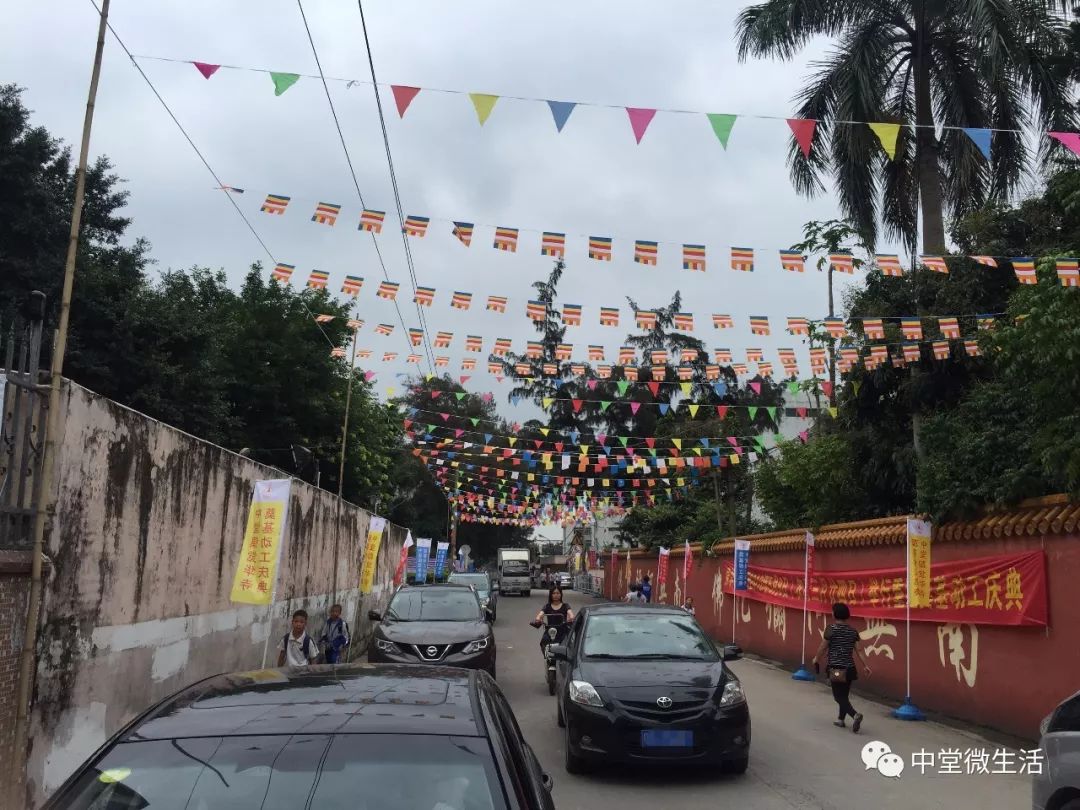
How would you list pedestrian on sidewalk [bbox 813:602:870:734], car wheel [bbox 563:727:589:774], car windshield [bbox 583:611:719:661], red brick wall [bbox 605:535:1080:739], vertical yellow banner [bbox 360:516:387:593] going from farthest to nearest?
vertical yellow banner [bbox 360:516:387:593] → pedestrian on sidewalk [bbox 813:602:870:734] → red brick wall [bbox 605:535:1080:739] → car windshield [bbox 583:611:719:661] → car wheel [bbox 563:727:589:774]

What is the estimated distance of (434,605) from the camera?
1452cm

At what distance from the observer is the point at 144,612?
28.2ft

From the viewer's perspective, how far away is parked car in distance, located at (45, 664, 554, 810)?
2.95 meters

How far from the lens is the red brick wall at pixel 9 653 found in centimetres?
614

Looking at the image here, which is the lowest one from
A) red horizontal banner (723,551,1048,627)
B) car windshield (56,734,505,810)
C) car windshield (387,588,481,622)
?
car windshield (387,588,481,622)

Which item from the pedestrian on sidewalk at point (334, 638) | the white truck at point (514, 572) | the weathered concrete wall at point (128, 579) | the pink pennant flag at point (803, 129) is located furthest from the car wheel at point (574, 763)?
the white truck at point (514, 572)

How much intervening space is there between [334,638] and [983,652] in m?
8.17

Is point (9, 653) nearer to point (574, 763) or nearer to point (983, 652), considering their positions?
point (574, 763)

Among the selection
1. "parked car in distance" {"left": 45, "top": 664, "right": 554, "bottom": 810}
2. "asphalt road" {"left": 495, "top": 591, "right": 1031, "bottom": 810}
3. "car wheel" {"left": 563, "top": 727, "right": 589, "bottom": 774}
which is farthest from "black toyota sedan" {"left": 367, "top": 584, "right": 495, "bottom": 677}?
"parked car in distance" {"left": 45, "top": 664, "right": 554, "bottom": 810}

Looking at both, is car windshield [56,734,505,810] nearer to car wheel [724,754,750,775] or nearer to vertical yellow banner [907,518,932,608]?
car wheel [724,754,750,775]

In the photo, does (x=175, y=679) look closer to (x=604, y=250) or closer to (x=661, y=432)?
(x=604, y=250)

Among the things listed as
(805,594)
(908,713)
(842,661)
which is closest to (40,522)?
(842,661)

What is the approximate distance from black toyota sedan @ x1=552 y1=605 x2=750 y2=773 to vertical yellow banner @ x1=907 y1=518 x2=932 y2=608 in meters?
4.86

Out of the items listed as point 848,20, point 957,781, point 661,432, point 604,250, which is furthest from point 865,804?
point 661,432
